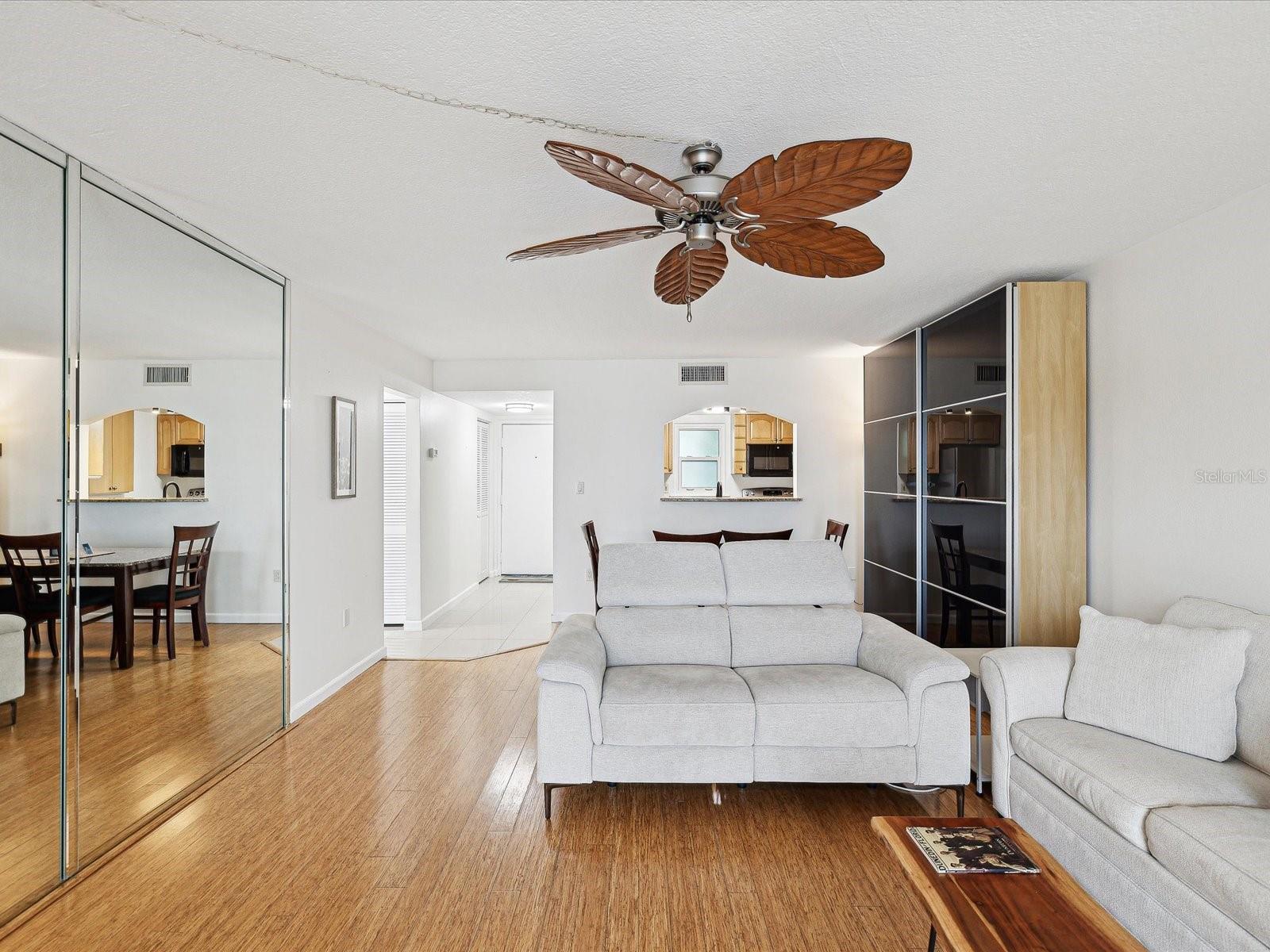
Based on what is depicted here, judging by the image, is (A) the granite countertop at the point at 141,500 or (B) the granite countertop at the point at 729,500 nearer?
(A) the granite countertop at the point at 141,500

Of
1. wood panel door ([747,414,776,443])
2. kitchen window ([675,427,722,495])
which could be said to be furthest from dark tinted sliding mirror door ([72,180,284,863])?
wood panel door ([747,414,776,443])

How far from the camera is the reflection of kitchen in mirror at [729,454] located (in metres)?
6.46

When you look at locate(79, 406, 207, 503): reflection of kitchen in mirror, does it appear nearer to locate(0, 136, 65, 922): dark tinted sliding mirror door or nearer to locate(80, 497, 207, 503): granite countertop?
locate(80, 497, 207, 503): granite countertop

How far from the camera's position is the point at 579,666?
277cm

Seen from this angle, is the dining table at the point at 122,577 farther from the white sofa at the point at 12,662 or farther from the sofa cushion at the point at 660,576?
the sofa cushion at the point at 660,576

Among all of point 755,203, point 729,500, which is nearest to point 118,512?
point 755,203

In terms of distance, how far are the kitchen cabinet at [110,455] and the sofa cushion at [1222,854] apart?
355 centimetres

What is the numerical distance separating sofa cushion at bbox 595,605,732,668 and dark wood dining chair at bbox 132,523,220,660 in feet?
5.81

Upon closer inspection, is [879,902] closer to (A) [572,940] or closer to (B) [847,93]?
(A) [572,940]

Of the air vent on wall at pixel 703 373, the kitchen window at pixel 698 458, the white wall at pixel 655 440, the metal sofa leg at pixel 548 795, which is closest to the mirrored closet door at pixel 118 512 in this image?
the metal sofa leg at pixel 548 795

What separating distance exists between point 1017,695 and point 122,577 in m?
3.44

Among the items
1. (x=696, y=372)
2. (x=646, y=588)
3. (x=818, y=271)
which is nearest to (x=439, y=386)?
(x=696, y=372)

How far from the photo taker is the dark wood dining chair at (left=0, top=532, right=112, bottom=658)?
218cm

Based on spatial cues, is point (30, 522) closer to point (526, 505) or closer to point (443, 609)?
point (443, 609)
